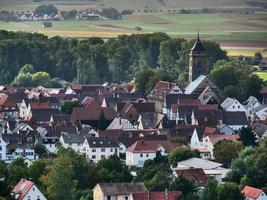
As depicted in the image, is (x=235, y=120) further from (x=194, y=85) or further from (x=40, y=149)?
(x=40, y=149)

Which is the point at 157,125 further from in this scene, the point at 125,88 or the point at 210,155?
the point at 125,88

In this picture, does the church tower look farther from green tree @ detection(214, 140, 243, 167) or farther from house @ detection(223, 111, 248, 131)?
green tree @ detection(214, 140, 243, 167)

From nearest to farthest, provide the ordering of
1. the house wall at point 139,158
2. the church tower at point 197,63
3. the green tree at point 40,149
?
the house wall at point 139,158
the green tree at point 40,149
the church tower at point 197,63

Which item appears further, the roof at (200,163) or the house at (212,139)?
the house at (212,139)

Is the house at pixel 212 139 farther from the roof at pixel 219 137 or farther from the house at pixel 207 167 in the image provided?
the house at pixel 207 167

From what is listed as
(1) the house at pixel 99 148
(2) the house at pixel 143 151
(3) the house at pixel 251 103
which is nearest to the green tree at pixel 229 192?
(2) the house at pixel 143 151

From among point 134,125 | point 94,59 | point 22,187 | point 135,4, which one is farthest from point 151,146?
point 135,4
